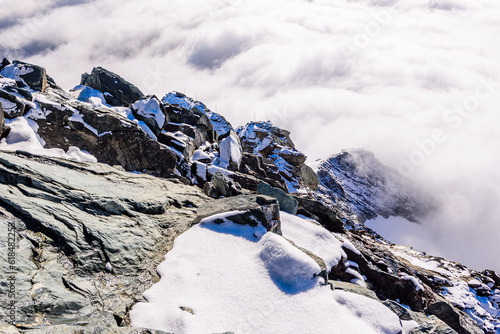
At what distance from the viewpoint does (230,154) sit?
34625 millimetres

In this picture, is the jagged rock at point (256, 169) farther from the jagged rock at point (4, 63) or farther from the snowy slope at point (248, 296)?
the jagged rock at point (4, 63)

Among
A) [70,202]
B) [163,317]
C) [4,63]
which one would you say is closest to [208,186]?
[70,202]

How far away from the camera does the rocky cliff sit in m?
8.29

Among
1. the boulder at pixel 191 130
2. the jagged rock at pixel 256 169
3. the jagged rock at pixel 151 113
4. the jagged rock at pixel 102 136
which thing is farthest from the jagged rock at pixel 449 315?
the jagged rock at pixel 151 113

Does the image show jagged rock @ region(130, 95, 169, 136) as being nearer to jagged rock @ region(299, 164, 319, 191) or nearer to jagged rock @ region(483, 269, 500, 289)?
jagged rock @ region(299, 164, 319, 191)

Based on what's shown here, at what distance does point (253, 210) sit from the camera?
1449cm

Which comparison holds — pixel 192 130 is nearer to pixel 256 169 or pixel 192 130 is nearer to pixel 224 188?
pixel 256 169

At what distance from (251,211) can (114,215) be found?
6.46 metres

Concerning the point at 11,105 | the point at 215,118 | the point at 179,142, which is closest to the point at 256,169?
the point at 179,142

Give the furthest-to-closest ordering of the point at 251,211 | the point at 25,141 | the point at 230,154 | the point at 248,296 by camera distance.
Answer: the point at 230,154
the point at 25,141
the point at 251,211
the point at 248,296

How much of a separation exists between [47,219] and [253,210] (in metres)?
8.64

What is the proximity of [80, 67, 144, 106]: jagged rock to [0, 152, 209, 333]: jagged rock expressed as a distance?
23729mm

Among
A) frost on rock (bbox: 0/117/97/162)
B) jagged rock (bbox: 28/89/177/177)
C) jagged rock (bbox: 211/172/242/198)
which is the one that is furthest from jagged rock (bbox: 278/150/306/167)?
frost on rock (bbox: 0/117/97/162)

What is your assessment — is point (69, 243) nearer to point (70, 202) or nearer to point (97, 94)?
point (70, 202)
